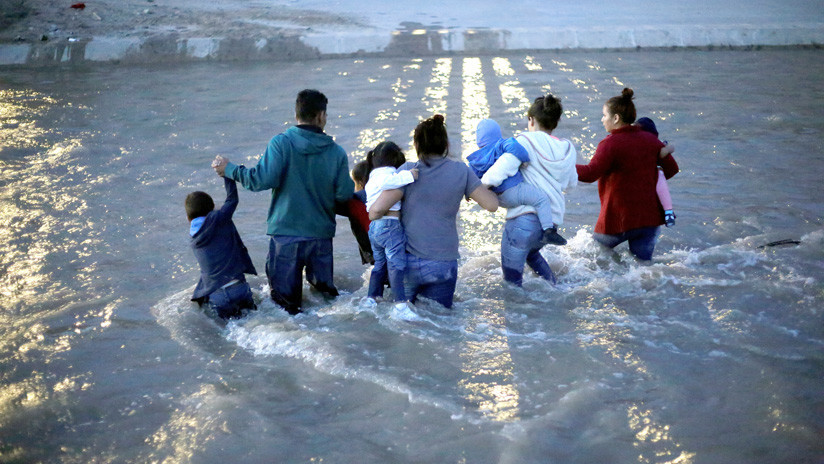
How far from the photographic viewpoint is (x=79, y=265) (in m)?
5.67

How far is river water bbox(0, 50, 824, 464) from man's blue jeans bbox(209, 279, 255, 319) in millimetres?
113

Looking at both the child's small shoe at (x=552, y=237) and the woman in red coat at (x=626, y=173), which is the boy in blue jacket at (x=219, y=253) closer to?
the child's small shoe at (x=552, y=237)

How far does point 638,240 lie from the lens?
5.42 meters

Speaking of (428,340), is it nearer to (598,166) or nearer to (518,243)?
(518,243)

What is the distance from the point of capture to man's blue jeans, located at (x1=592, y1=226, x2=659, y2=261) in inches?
209

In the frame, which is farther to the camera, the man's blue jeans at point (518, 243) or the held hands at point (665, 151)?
the held hands at point (665, 151)

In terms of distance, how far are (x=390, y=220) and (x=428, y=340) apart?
0.75 metres

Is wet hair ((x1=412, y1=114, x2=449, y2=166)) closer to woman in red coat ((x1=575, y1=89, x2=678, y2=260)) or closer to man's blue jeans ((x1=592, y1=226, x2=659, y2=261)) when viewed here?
woman in red coat ((x1=575, y1=89, x2=678, y2=260))

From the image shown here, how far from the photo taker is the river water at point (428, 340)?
11.2 ft

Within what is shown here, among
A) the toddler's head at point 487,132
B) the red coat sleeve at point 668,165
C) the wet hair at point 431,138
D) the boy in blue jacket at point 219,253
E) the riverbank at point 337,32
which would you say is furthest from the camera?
the riverbank at point 337,32

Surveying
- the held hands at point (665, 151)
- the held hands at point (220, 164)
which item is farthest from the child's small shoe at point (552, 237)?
the held hands at point (220, 164)

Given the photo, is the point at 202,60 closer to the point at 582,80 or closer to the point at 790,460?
the point at 582,80

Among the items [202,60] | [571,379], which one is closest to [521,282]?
[571,379]

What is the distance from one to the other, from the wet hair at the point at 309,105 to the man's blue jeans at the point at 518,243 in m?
1.42
